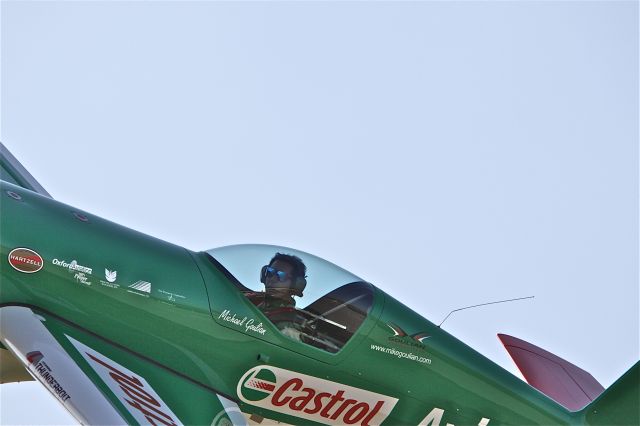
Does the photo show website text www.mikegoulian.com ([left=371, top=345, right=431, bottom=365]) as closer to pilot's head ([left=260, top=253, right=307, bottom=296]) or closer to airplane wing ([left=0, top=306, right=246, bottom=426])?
pilot's head ([left=260, top=253, right=307, bottom=296])

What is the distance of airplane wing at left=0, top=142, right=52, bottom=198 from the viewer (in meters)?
12.7

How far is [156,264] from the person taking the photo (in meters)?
9.36

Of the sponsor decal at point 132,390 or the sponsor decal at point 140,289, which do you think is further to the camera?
the sponsor decal at point 140,289

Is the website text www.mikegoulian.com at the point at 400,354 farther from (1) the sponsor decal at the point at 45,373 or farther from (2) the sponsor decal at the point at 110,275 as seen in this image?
(1) the sponsor decal at the point at 45,373

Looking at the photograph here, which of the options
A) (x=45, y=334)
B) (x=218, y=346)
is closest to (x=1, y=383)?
(x=45, y=334)

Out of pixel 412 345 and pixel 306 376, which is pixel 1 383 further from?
pixel 412 345

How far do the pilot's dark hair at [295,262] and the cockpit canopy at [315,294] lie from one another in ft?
0.12

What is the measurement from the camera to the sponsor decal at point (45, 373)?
836cm

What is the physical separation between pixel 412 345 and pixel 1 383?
174 inches

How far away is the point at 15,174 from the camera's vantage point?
12.9 metres

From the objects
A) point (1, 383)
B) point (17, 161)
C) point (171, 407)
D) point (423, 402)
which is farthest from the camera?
point (17, 161)

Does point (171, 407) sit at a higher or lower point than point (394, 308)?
lower

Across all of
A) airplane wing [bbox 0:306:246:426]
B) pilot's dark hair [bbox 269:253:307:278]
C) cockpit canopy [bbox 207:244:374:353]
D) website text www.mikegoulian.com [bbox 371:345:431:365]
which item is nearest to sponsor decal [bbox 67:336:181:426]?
airplane wing [bbox 0:306:246:426]

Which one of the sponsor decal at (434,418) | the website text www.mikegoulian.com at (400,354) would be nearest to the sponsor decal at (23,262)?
the website text www.mikegoulian.com at (400,354)
